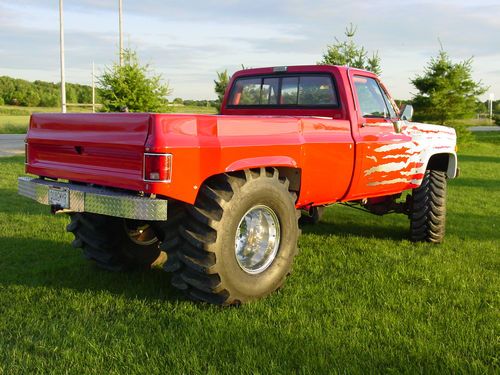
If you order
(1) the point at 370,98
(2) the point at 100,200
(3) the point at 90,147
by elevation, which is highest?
(1) the point at 370,98

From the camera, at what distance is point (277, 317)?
3717 mm

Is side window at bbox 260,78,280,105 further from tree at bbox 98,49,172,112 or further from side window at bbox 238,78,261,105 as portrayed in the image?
tree at bbox 98,49,172,112

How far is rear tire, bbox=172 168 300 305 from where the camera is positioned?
3.66 metres

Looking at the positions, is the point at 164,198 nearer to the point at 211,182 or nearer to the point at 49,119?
the point at 211,182

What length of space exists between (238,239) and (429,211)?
306 cm

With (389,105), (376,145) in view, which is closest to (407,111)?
(389,105)

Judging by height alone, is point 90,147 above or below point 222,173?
above

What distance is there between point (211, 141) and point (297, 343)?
1470 mm

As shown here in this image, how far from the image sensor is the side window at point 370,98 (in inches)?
214

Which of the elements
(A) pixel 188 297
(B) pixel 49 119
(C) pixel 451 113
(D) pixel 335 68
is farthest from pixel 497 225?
(C) pixel 451 113

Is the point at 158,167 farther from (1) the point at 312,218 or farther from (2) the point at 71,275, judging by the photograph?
(1) the point at 312,218

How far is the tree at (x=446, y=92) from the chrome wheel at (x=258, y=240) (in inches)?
840

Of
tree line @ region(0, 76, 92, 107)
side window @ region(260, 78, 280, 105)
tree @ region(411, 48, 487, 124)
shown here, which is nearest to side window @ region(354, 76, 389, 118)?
side window @ region(260, 78, 280, 105)

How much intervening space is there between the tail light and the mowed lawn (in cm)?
104
